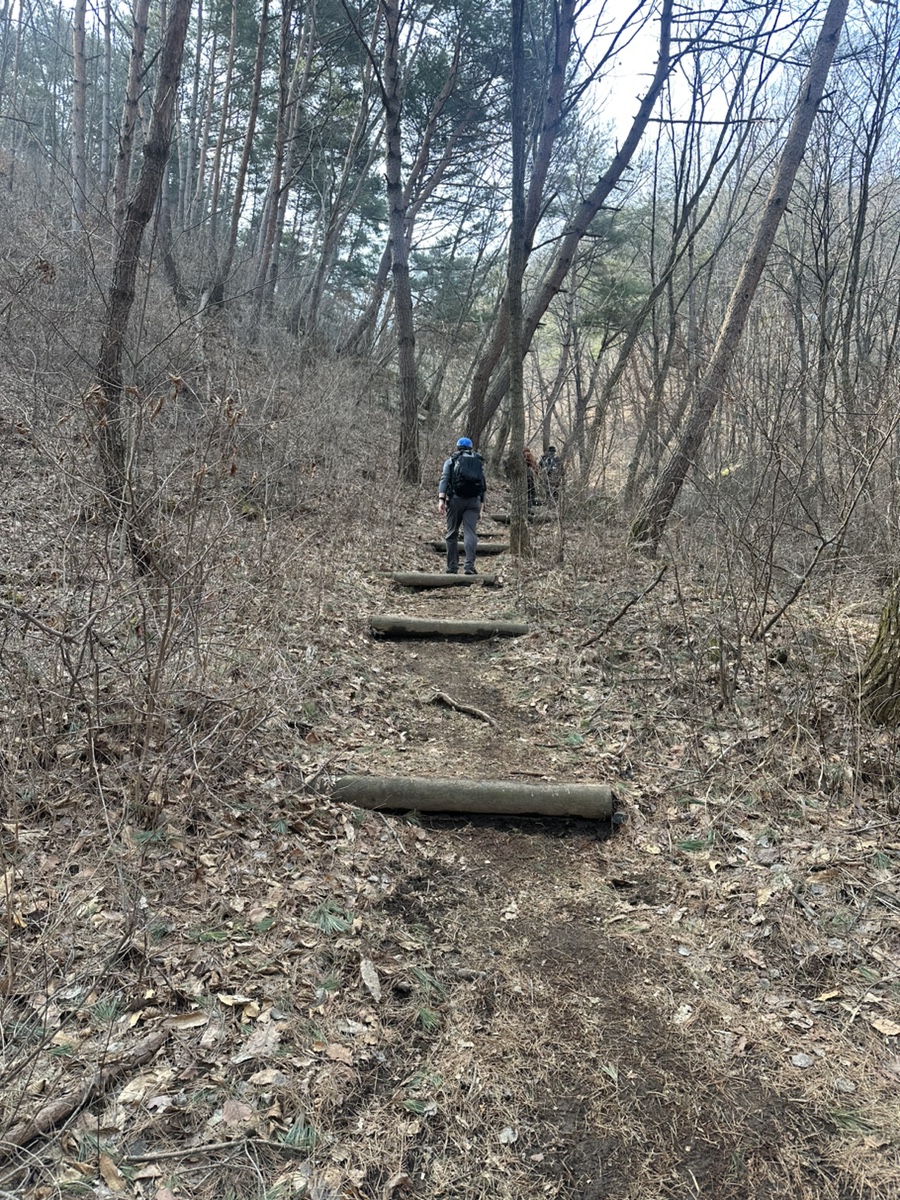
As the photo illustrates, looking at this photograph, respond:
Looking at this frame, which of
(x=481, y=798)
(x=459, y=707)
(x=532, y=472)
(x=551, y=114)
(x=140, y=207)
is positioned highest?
(x=551, y=114)

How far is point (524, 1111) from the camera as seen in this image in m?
2.70

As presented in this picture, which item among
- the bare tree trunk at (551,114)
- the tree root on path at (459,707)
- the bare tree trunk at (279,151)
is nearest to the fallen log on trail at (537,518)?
the bare tree trunk at (551,114)

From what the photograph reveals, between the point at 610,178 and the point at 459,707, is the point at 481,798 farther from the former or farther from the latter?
the point at 610,178

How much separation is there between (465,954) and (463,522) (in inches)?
283

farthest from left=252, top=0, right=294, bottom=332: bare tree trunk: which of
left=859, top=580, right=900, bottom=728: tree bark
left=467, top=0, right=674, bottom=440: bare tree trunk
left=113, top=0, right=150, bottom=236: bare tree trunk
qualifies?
left=859, top=580, right=900, bottom=728: tree bark

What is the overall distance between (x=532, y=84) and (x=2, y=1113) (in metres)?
17.0

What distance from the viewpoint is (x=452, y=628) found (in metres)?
7.61

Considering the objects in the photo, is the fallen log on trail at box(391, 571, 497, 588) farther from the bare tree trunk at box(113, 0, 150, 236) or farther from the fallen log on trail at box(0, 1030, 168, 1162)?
the fallen log on trail at box(0, 1030, 168, 1162)

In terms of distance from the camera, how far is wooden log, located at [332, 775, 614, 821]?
176 inches

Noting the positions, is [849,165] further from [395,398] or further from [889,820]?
[889,820]

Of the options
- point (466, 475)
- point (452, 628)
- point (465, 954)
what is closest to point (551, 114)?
point (466, 475)

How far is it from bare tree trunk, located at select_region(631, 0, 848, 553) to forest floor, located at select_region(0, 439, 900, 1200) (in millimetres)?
3548

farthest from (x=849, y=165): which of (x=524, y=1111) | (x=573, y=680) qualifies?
(x=524, y=1111)

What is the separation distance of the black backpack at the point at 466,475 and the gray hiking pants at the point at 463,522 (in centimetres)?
10
